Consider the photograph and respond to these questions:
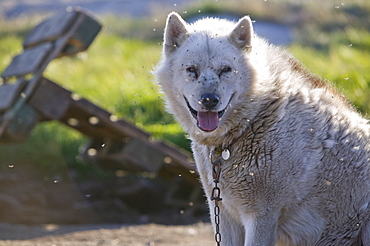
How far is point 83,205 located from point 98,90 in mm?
3289

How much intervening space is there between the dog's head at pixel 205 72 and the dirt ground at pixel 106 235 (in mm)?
2303

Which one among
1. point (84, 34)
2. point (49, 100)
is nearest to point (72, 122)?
point (49, 100)

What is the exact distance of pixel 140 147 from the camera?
295 inches

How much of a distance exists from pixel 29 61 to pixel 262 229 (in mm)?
4291

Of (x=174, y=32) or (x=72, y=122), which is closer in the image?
(x=174, y=32)

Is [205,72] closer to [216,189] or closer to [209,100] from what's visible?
[209,100]

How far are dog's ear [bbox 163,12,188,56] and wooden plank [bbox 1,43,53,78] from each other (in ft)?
10.0

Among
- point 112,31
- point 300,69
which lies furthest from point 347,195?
point 112,31

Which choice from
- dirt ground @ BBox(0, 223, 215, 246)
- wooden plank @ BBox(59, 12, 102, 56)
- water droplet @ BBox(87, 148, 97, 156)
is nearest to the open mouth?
dirt ground @ BBox(0, 223, 215, 246)

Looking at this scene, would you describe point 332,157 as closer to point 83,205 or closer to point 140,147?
point 140,147

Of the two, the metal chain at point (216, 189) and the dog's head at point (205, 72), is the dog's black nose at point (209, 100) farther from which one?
the metal chain at point (216, 189)

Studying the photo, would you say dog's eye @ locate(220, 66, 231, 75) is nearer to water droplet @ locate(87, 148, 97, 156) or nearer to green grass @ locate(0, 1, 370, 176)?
green grass @ locate(0, 1, 370, 176)

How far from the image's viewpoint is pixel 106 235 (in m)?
6.70

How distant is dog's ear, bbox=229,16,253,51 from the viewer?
4289mm
